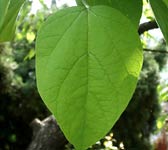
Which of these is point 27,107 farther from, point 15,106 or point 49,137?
point 49,137

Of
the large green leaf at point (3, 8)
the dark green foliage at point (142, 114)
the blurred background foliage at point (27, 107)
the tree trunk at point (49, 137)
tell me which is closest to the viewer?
the large green leaf at point (3, 8)

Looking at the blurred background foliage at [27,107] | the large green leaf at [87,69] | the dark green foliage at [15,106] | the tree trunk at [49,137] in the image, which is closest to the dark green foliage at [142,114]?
the blurred background foliage at [27,107]

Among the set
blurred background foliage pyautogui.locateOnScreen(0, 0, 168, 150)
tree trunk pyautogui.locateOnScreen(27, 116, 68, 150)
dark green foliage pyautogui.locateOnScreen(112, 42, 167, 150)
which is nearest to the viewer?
tree trunk pyautogui.locateOnScreen(27, 116, 68, 150)

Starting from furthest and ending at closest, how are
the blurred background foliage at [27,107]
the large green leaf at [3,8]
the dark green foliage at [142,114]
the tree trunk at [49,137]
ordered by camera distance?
the blurred background foliage at [27,107]
the dark green foliage at [142,114]
the tree trunk at [49,137]
the large green leaf at [3,8]

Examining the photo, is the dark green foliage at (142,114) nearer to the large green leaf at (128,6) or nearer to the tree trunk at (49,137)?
the tree trunk at (49,137)

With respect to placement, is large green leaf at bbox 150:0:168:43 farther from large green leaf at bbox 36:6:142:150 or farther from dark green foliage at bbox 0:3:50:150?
dark green foliage at bbox 0:3:50:150

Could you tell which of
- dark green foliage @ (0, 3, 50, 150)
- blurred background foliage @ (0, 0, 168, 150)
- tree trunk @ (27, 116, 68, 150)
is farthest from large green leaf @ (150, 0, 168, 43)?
dark green foliage @ (0, 3, 50, 150)

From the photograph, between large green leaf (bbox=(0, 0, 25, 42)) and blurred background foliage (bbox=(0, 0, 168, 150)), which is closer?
large green leaf (bbox=(0, 0, 25, 42))
